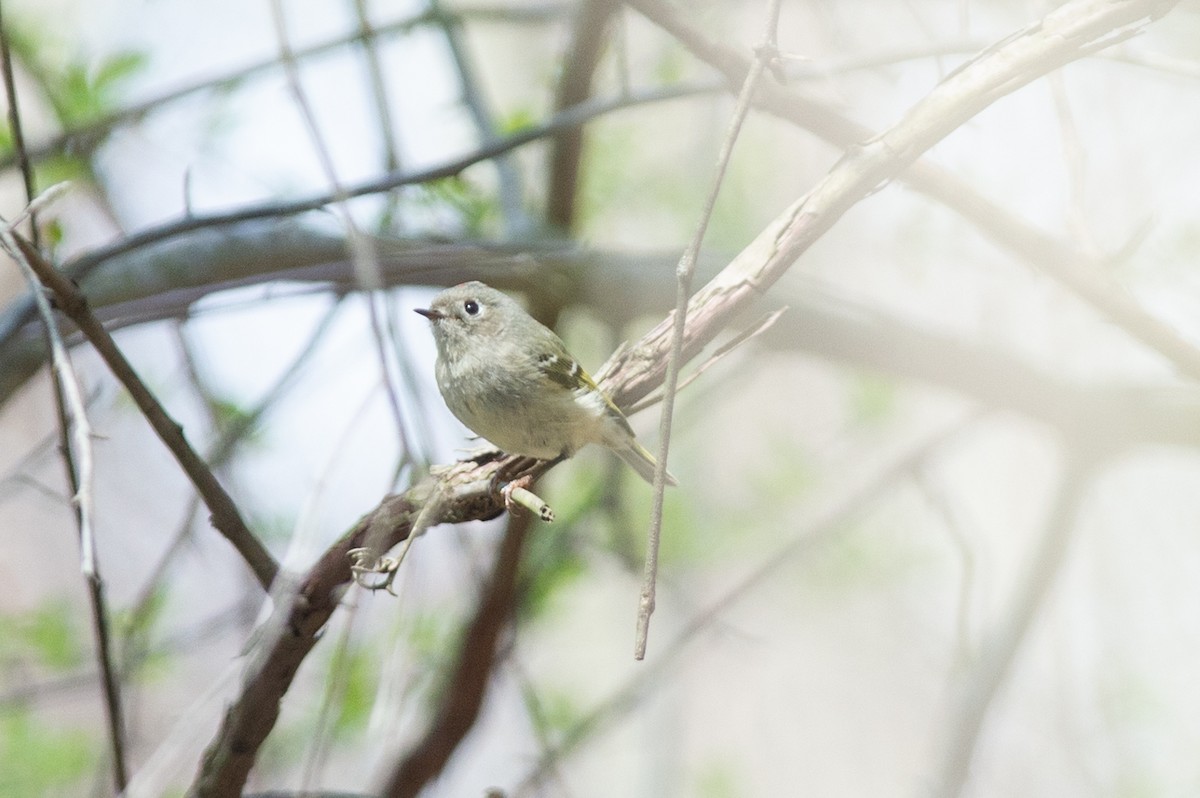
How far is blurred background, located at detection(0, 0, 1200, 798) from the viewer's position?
5.98 feet

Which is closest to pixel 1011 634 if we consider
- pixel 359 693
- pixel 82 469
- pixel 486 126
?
pixel 359 693

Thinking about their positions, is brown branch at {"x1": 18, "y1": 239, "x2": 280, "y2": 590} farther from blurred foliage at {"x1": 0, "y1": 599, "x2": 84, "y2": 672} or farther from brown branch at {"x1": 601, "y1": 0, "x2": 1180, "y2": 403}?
blurred foliage at {"x1": 0, "y1": 599, "x2": 84, "y2": 672}

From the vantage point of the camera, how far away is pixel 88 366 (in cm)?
334

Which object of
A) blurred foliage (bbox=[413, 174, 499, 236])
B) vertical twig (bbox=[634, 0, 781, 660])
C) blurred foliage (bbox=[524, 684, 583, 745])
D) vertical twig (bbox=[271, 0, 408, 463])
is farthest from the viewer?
blurred foliage (bbox=[524, 684, 583, 745])

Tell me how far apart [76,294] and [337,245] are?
956 mm

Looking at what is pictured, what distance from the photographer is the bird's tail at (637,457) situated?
6.08 feet

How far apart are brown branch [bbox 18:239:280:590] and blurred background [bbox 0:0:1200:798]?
14 cm

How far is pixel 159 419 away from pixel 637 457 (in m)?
0.98

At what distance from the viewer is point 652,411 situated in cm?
484

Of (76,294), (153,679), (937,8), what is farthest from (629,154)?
(76,294)

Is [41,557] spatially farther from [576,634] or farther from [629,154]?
[629,154]

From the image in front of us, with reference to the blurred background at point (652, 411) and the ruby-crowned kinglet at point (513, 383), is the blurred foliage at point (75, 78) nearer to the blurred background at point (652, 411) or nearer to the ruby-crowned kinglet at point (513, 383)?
the blurred background at point (652, 411)

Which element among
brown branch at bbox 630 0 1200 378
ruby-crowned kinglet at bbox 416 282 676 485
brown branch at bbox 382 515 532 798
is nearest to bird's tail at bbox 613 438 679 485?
ruby-crowned kinglet at bbox 416 282 676 485

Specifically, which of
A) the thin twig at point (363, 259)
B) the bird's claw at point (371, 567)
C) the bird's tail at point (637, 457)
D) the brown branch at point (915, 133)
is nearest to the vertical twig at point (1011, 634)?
the bird's tail at point (637, 457)
